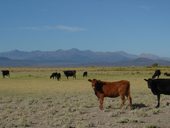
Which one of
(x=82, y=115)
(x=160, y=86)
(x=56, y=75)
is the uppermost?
(x=160, y=86)

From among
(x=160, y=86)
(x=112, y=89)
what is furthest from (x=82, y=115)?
(x=160, y=86)

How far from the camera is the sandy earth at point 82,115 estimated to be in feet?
53.0

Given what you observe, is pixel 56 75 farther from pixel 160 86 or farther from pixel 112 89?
pixel 112 89

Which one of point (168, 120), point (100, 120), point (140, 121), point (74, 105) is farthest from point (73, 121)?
point (74, 105)

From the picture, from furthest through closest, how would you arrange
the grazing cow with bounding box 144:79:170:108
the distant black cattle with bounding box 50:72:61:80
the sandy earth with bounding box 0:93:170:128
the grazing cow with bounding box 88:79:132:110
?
the distant black cattle with bounding box 50:72:61:80
the grazing cow with bounding box 144:79:170:108
the grazing cow with bounding box 88:79:132:110
the sandy earth with bounding box 0:93:170:128

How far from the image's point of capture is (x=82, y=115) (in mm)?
18734

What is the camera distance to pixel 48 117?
18125mm

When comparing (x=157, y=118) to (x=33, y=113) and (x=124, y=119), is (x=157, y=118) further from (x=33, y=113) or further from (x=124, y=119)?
(x=33, y=113)

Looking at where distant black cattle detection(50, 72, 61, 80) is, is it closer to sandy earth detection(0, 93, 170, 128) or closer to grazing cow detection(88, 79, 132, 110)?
sandy earth detection(0, 93, 170, 128)

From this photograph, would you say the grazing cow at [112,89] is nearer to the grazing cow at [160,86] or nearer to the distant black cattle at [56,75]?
the grazing cow at [160,86]

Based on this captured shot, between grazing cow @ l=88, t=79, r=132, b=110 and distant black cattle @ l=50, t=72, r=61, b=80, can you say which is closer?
grazing cow @ l=88, t=79, r=132, b=110

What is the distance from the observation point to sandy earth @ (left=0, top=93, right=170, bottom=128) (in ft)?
53.0

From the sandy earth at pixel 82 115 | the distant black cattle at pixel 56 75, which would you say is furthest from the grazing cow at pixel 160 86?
the distant black cattle at pixel 56 75

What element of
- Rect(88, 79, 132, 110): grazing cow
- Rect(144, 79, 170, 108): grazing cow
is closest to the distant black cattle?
Rect(144, 79, 170, 108): grazing cow
